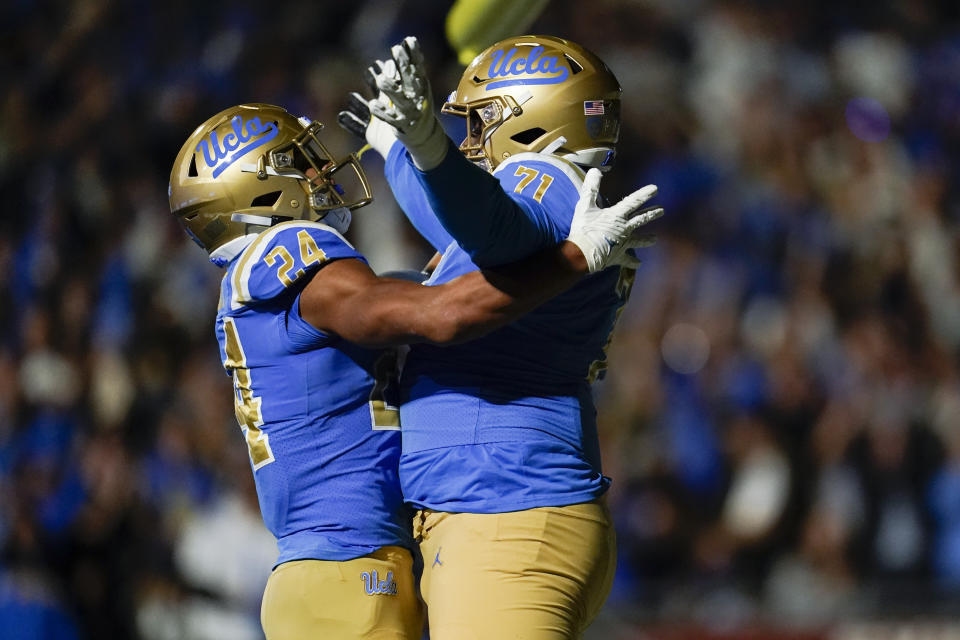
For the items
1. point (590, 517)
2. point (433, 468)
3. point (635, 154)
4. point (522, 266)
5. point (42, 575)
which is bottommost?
point (42, 575)

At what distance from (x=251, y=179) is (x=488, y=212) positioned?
86cm

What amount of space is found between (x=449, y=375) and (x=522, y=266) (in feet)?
1.07

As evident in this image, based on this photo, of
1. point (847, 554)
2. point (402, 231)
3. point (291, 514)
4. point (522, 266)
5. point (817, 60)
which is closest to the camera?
point (522, 266)

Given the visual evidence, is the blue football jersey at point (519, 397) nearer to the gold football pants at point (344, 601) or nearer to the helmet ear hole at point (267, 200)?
the gold football pants at point (344, 601)

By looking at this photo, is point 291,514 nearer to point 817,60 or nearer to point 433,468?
point 433,468

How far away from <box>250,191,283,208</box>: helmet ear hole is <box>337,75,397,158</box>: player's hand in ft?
0.97

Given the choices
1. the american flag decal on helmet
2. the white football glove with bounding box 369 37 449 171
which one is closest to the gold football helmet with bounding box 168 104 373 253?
the american flag decal on helmet

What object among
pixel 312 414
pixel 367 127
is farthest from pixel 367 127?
pixel 312 414

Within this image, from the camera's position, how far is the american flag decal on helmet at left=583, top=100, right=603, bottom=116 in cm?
268

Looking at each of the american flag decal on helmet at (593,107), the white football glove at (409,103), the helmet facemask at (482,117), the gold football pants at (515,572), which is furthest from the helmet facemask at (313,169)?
the gold football pants at (515,572)

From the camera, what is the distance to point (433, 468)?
8.00ft

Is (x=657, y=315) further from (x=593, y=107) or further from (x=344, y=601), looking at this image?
(x=344, y=601)

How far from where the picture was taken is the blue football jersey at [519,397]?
236 centimetres

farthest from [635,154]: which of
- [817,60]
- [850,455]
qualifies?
[850,455]
